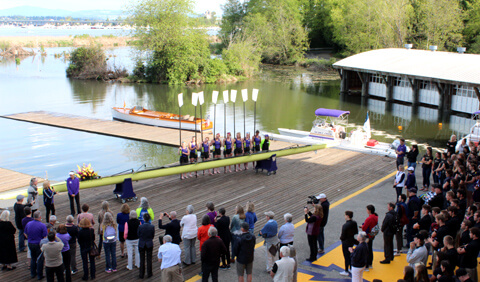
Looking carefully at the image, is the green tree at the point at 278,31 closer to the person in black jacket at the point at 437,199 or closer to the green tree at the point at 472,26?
the green tree at the point at 472,26

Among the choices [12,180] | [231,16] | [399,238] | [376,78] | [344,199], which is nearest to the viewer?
[399,238]

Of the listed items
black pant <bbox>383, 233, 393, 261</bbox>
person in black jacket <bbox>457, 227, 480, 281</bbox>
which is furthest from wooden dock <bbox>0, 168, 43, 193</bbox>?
person in black jacket <bbox>457, 227, 480, 281</bbox>

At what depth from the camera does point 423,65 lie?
3553cm

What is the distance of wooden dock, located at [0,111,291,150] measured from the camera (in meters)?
25.8

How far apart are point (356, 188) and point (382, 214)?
2524 millimetres

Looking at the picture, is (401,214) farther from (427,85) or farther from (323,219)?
(427,85)

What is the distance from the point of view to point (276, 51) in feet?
226

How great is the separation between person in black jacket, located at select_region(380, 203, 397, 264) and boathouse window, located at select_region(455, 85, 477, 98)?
26199 millimetres

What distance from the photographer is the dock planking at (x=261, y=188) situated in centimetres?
1305

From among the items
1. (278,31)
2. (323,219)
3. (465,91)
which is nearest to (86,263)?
(323,219)

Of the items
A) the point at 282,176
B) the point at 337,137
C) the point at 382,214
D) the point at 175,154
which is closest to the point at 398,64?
the point at 337,137

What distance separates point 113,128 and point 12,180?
1263 centimetres

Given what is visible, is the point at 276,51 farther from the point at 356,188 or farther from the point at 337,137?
the point at 356,188

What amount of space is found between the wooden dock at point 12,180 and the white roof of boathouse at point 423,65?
25827 millimetres
